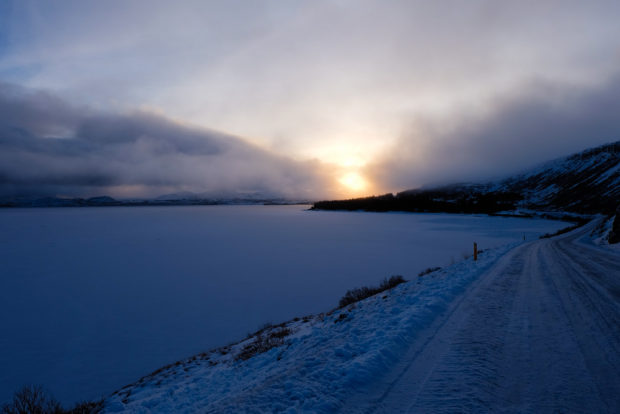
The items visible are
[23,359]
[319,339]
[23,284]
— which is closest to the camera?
[319,339]

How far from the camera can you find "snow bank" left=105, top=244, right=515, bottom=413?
459 cm

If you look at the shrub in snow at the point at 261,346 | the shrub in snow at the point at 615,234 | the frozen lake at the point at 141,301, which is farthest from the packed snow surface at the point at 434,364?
the shrub in snow at the point at 615,234

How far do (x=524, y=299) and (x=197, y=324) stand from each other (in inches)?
520

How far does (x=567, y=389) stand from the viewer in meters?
4.26

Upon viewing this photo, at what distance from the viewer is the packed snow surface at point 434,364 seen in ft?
13.8

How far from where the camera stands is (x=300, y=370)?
539 centimetres

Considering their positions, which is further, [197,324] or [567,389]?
[197,324]

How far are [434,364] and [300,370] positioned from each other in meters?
2.32

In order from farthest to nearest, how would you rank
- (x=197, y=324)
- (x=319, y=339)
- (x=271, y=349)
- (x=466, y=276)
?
(x=197, y=324), (x=466, y=276), (x=271, y=349), (x=319, y=339)

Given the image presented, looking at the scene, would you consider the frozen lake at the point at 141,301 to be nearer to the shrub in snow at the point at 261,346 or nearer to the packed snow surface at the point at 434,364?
the packed snow surface at the point at 434,364

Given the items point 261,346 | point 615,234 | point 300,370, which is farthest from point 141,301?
point 615,234

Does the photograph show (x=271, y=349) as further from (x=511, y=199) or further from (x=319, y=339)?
(x=511, y=199)

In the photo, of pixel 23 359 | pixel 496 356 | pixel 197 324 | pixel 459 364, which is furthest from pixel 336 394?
pixel 23 359

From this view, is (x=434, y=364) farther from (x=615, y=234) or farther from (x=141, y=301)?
(x=615, y=234)
